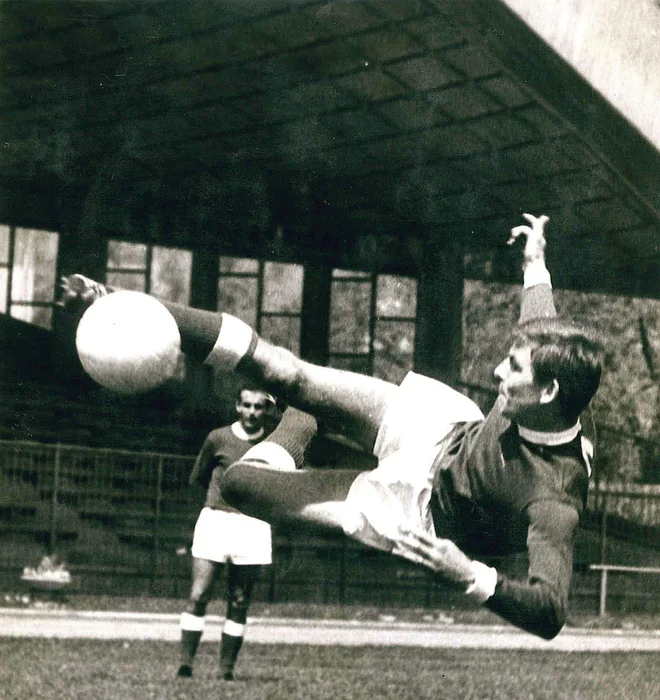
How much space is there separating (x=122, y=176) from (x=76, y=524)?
4609mm

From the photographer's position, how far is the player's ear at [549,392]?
169 inches

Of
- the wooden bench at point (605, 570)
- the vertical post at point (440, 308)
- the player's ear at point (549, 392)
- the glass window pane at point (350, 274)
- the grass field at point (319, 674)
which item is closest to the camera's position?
the player's ear at point (549, 392)

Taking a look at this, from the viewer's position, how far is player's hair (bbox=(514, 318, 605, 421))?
4.26 meters

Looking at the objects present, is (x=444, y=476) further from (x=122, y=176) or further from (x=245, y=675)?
(x=122, y=176)

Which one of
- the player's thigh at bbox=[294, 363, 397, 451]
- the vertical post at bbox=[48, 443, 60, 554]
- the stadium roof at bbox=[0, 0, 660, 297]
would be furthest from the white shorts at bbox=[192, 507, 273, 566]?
the player's thigh at bbox=[294, 363, 397, 451]

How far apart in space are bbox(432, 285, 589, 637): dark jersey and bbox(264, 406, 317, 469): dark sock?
1.54ft

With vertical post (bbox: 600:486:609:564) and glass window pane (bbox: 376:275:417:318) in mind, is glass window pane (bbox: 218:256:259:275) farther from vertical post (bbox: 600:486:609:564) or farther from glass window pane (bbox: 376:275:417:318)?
vertical post (bbox: 600:486:609:564)

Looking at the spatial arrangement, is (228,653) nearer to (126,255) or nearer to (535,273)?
(535,273)

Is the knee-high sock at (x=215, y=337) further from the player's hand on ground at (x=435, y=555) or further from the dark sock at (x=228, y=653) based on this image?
the dark sock at (x=228, y=653)

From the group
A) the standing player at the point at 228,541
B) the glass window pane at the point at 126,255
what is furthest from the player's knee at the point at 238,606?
the glass window pane at the point at 126,255

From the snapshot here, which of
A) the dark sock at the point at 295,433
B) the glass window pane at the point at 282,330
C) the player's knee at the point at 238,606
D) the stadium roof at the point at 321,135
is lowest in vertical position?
the player's knee at the point at 238,606

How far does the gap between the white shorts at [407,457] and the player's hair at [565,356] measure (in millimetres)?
386

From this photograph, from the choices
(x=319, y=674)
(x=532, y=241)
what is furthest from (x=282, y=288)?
(x=532, y=241)

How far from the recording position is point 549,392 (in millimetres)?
4293
